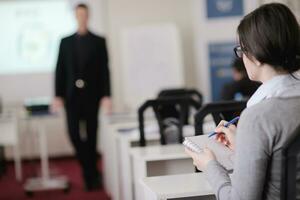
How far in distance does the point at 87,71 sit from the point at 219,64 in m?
2.41

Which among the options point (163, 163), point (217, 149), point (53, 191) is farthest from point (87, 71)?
point (217, 149)

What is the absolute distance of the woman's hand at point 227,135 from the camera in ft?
6.87

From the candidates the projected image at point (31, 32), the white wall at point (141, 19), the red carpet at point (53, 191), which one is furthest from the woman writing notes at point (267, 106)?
the projected image at point (31, 32)

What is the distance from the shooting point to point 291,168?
172cm

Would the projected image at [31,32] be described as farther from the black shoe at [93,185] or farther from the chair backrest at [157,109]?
the chair backrest at [157,109]

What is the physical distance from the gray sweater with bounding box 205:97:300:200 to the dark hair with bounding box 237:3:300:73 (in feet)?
0.43

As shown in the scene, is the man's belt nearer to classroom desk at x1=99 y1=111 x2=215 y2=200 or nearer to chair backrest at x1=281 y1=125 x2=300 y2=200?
classroom desk at x1=99 y1=111 x2=215 y2=200

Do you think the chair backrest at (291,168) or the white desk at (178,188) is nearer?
the chair backrest at (291,168)

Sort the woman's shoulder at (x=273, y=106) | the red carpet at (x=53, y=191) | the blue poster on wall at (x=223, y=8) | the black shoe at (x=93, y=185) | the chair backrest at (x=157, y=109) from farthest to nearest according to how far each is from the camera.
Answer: the blue poster on wall at (x=223, y=8) < the black shoe at (x=93, y=185) < the red carpet at (x=53, y=191) < the chair backrest at (x=157, y=109) < the woman's shoulder at (x=273, y=106)

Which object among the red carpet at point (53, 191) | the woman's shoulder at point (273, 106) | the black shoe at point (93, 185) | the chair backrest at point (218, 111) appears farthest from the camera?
the black shoe at point (93, 185)

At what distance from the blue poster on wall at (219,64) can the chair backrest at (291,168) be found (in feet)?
19.2

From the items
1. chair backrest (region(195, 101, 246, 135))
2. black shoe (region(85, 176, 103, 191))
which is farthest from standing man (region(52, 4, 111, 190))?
chair backrest (region(195, 101, 246, 135))

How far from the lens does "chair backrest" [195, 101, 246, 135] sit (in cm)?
293

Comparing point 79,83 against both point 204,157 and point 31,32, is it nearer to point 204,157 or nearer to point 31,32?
point 31,32
